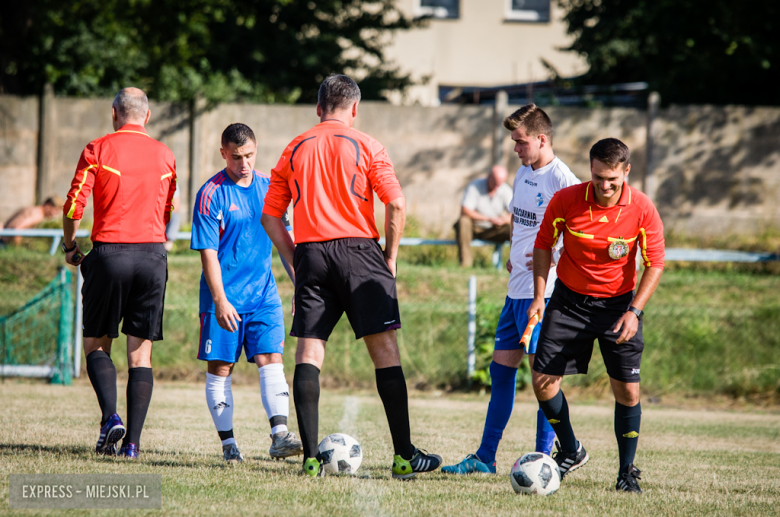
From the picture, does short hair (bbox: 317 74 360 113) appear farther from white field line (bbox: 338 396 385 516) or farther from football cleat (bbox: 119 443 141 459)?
football cleat (bbox: 119 443 141 459)

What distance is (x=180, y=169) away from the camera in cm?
1427

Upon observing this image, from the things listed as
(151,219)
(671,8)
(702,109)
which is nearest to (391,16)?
(671,8)

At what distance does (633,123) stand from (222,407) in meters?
11.6

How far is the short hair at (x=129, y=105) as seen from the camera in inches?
200

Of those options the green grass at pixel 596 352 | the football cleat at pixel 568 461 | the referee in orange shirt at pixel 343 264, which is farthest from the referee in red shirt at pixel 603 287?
the green grass at pixel 596 352

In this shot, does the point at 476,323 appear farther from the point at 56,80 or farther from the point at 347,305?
the point at 56,80

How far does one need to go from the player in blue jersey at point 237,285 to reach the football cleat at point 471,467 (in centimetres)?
109

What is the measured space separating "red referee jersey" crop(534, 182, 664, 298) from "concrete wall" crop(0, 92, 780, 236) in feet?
32.5

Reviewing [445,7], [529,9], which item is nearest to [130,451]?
[445,7]

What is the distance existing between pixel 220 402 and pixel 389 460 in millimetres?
1180

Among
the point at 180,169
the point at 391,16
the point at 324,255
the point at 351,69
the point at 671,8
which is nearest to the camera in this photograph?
the point at 324,255

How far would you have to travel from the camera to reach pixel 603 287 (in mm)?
4566

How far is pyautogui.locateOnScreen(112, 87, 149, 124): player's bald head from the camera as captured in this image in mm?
5078

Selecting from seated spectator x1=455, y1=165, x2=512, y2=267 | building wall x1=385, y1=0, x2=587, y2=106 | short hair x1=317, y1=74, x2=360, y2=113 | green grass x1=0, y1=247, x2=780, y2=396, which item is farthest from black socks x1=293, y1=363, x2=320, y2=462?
building wall x1=385, y1=0, x2=587, y2=106
